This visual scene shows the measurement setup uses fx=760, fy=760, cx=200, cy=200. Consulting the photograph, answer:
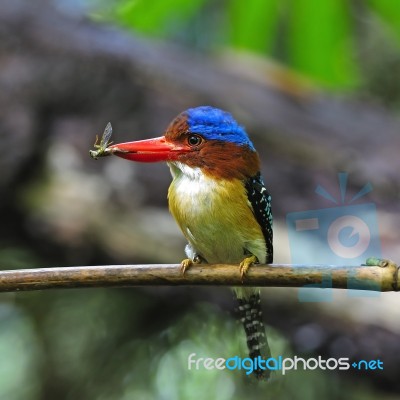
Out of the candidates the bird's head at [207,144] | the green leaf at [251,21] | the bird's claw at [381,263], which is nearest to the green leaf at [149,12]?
the green leaf at [251,21]

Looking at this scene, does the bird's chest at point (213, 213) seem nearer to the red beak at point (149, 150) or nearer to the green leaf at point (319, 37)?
the red beak at point (149, 150)

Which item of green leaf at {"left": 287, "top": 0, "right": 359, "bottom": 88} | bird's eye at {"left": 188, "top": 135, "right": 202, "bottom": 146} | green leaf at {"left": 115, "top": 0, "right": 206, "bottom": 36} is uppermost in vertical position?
green leaf at {"left": 115, "top": 0, "right": 206, "bottom": 36}

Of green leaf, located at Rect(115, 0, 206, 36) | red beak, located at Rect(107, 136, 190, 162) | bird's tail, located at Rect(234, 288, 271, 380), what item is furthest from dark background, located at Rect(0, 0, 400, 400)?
red beak, located at Rect(107, 136, 190, 162)

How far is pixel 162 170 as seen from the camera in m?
4.05

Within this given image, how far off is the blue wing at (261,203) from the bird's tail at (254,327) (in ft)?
0.57

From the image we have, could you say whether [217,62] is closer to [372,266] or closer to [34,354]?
[34,354]

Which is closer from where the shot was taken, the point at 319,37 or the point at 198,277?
the point at 198,277

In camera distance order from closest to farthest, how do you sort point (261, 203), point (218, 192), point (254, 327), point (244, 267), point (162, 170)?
point (244, 267) → point (218, 192) → point (261, 203) → point (254, 327) → point (162, 170)

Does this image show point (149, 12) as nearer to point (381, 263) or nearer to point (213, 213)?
point (213, 213)

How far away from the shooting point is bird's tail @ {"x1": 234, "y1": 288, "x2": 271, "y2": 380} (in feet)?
6.59

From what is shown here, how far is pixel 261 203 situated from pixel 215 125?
0.36 meters

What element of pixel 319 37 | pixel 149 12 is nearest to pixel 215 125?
pixel 149 12

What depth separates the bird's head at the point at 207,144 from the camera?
5.68ft

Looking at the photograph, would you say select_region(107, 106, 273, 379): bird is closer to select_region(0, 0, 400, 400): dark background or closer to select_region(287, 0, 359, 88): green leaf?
select_region(0, 0, 400, 400): dark background
